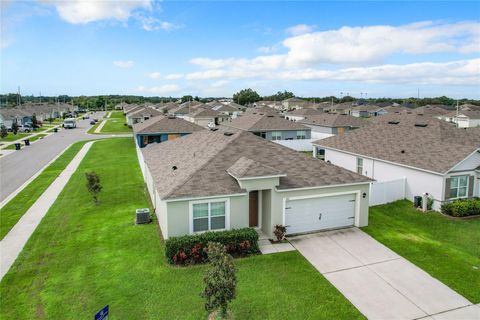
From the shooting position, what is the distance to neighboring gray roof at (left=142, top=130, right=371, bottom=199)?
613 inches

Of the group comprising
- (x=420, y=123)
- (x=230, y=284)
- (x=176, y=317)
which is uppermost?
(x=420, y=123)

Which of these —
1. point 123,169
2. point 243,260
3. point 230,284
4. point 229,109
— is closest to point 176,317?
point 230,284

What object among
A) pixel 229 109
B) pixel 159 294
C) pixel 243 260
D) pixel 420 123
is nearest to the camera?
pixel 159 294

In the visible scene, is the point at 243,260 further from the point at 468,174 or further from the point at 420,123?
the point at 420,123

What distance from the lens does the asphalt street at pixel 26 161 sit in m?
28.1

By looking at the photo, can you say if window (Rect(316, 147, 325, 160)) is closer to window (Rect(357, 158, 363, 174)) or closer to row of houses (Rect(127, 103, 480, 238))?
row of houses (Rect(127, 103, 480, 238))

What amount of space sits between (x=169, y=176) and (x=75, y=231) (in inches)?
215

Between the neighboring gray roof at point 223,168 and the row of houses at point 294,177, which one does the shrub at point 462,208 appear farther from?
the neighboring gray roof at point 223,168

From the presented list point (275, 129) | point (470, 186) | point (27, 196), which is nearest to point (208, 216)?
point (27, 196)

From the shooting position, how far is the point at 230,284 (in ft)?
31.6

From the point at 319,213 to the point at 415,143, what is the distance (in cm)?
1187

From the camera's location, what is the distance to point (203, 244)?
46.3 feet

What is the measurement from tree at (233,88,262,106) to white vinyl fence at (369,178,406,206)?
439 ft

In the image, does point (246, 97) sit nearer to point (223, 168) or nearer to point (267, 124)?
point (267, 124)
